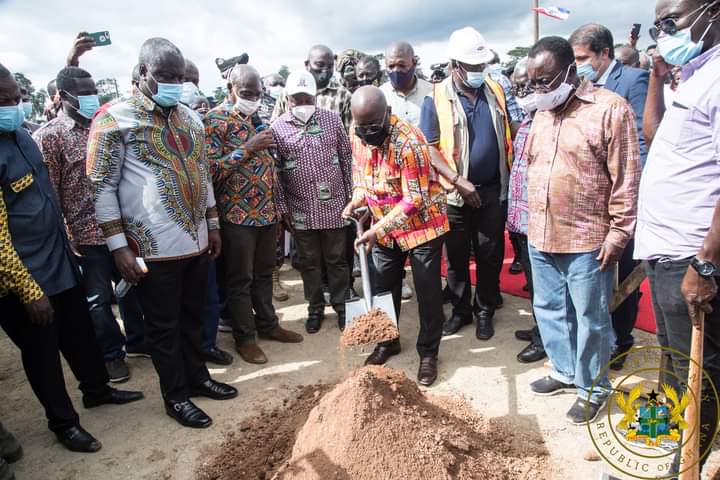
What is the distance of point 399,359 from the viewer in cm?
375

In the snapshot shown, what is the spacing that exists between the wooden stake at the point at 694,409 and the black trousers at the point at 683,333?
5 centimetres

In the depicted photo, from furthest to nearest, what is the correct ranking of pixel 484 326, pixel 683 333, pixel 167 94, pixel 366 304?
pixel 484 326, pixel 366 304, pixel 167 94, pixel 683 333

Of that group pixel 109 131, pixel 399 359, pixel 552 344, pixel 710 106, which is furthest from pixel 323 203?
pixel 710 106

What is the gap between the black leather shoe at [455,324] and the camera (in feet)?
13.5

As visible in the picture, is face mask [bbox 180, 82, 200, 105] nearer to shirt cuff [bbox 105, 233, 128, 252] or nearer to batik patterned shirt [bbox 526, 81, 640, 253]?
shirt cuff [bbox 105, 233, 128, 252]

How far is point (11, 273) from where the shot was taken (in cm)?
238

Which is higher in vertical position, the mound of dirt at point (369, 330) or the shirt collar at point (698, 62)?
the shirt collar at point (698, 62)

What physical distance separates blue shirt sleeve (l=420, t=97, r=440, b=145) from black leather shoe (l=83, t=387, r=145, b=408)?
2.82m

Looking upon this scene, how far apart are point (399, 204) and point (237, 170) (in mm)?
1311

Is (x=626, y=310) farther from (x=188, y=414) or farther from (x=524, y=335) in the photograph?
(x=188, y=414)

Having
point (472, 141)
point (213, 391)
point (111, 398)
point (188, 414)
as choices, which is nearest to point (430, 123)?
point (472, 141)

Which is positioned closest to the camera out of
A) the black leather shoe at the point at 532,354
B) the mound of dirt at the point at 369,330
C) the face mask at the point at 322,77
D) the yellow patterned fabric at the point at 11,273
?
the yellow patterned fabric at the point at 11,273

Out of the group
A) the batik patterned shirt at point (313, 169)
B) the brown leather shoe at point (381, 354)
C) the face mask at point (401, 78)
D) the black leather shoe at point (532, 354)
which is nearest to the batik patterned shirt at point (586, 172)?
the black leather shoe at point (532, 354)

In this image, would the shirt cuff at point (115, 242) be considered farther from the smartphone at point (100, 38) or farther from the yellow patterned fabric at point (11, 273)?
the smartphone at point (100, 38)
